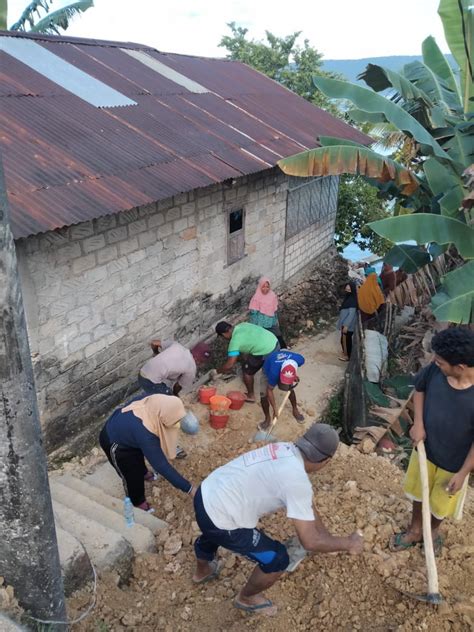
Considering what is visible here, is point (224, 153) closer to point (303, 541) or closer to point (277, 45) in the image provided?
point (303, 541)

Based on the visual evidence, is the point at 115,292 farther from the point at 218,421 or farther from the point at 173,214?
the point at 218,421

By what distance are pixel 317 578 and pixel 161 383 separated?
253 cm

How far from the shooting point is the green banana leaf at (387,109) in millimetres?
5957

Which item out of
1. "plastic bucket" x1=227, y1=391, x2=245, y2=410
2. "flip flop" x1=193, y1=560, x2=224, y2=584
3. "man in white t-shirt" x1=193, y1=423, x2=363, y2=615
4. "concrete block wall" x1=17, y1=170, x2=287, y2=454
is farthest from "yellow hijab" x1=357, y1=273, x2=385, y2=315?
"man in white t-shirt" x1=193, y1=423, x2=363, y2=615

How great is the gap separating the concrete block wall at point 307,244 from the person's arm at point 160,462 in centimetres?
644

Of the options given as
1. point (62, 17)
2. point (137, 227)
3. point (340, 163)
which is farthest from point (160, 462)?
point (62, 17)

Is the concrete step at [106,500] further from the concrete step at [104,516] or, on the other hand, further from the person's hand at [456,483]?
the person's hand at [456,483]

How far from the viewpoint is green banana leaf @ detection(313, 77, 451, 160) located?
596cm

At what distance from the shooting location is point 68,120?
5863 mm

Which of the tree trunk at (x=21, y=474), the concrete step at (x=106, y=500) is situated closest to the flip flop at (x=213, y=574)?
the concrete step at (x=106, y=500)

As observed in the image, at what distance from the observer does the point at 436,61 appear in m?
7.68

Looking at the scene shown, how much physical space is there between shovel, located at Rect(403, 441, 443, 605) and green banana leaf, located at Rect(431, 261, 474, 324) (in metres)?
2.17

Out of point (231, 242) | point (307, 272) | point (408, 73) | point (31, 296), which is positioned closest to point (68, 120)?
point (31, 296)

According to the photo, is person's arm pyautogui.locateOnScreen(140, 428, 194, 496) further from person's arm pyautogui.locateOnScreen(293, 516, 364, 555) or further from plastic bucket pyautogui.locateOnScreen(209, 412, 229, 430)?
plastic bucket pyautogui.locateOnScreen(209, 412, 229, 430)
